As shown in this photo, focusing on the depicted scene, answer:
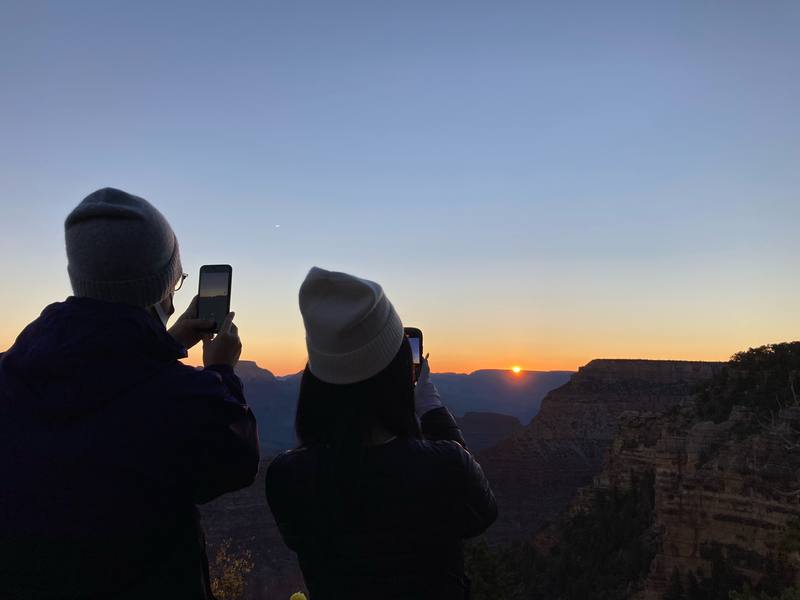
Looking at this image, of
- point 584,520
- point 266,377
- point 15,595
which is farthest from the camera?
point 266,377

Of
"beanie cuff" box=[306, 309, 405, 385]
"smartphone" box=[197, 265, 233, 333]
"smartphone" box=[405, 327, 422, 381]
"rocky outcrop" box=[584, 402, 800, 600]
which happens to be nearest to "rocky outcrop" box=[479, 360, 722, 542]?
"rocky outcrop" box=[584, 402, 800, 600]

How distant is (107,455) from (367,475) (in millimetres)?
751

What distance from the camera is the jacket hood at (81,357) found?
1.82 m

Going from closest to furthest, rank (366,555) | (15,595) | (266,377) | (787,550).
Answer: (15,595)
(366,555)
(787,550)
(266,377)

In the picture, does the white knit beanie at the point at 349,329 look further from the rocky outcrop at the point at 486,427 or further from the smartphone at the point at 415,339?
the rocky outcrop at the point at 486,427

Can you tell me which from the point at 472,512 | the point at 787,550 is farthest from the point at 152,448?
the point at 787,550

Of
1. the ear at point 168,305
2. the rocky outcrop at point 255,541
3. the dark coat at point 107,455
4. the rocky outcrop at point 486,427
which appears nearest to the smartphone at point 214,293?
the ear at point 168,305

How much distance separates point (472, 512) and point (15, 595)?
126 centimetres

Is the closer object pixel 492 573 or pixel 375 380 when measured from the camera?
pixel 375 380

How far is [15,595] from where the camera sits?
5.73 feet

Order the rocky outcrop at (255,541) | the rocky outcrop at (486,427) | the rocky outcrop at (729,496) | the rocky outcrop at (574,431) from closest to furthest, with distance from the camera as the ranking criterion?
the rocky outcrop at (729,496)
the rocky outcrop at (255,541)
the rocky outcrop at (574,431)
the rocky outcrop at (486,427)

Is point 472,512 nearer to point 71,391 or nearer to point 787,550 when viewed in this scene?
point 71,391

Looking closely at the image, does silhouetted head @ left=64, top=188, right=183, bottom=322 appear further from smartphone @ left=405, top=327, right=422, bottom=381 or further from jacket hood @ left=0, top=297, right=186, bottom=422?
smartphone @ left=405, top=327, right=422, bottom=381

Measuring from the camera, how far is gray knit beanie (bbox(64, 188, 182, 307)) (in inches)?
79.8
